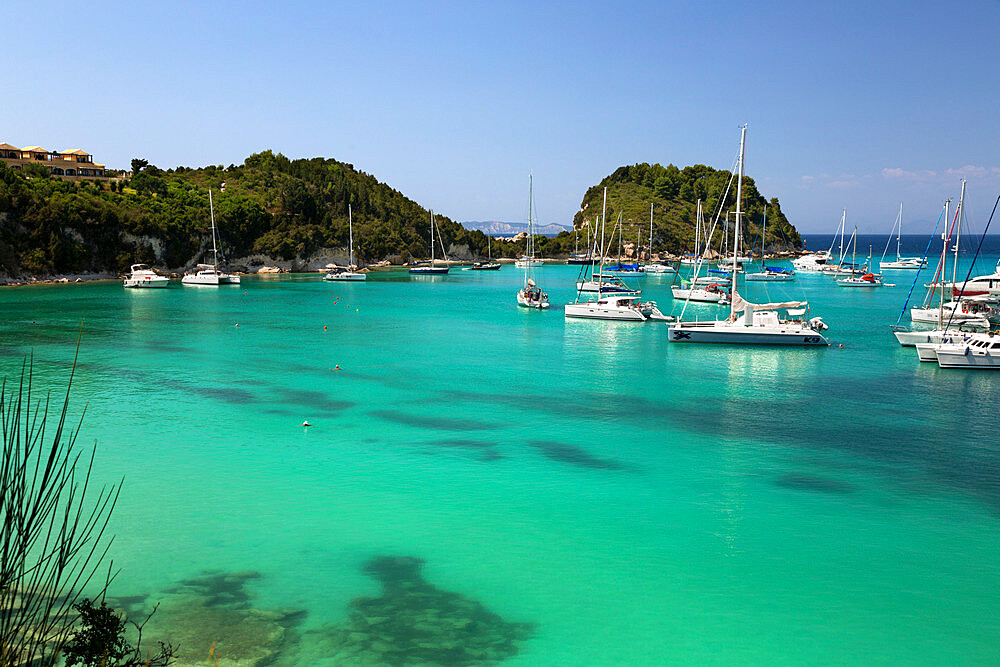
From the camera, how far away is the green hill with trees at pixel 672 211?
16188 centimetres

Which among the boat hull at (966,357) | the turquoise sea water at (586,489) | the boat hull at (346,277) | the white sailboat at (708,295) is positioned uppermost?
the boat hull at (346,277)

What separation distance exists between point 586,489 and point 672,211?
6666 inches

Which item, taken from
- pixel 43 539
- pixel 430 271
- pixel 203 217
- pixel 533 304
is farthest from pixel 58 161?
pixel 43 539

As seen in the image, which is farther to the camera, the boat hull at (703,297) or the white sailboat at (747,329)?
the boat hull at (703,297)

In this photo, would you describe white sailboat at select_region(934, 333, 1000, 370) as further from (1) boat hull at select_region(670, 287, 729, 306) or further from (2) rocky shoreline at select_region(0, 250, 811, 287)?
(2) rocky shoreline at select_region(0, 250, 811, 287)

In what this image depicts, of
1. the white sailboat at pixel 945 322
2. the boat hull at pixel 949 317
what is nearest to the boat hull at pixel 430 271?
the white sailboat at pixel 945 322

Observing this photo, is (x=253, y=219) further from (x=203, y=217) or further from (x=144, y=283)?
(x=144, y=283)

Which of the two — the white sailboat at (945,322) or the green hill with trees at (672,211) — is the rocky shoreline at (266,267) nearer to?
the green hill with trees at (672,211)

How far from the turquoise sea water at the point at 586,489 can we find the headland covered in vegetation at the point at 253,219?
54.6 metres

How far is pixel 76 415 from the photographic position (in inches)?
1010

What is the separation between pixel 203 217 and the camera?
106m

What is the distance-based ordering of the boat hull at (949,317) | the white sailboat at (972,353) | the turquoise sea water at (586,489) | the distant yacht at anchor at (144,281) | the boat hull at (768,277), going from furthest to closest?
1. the boat hull at (768,277)
2. the distant yacht at anchor at (144,281)
3. the boat hull at (949,317)
4. the white sailboat at (972,353)
5. the turquoise sea water at (586,489)

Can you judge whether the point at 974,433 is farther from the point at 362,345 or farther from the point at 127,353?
the point at 127,353

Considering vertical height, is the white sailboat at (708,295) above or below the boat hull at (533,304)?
above
